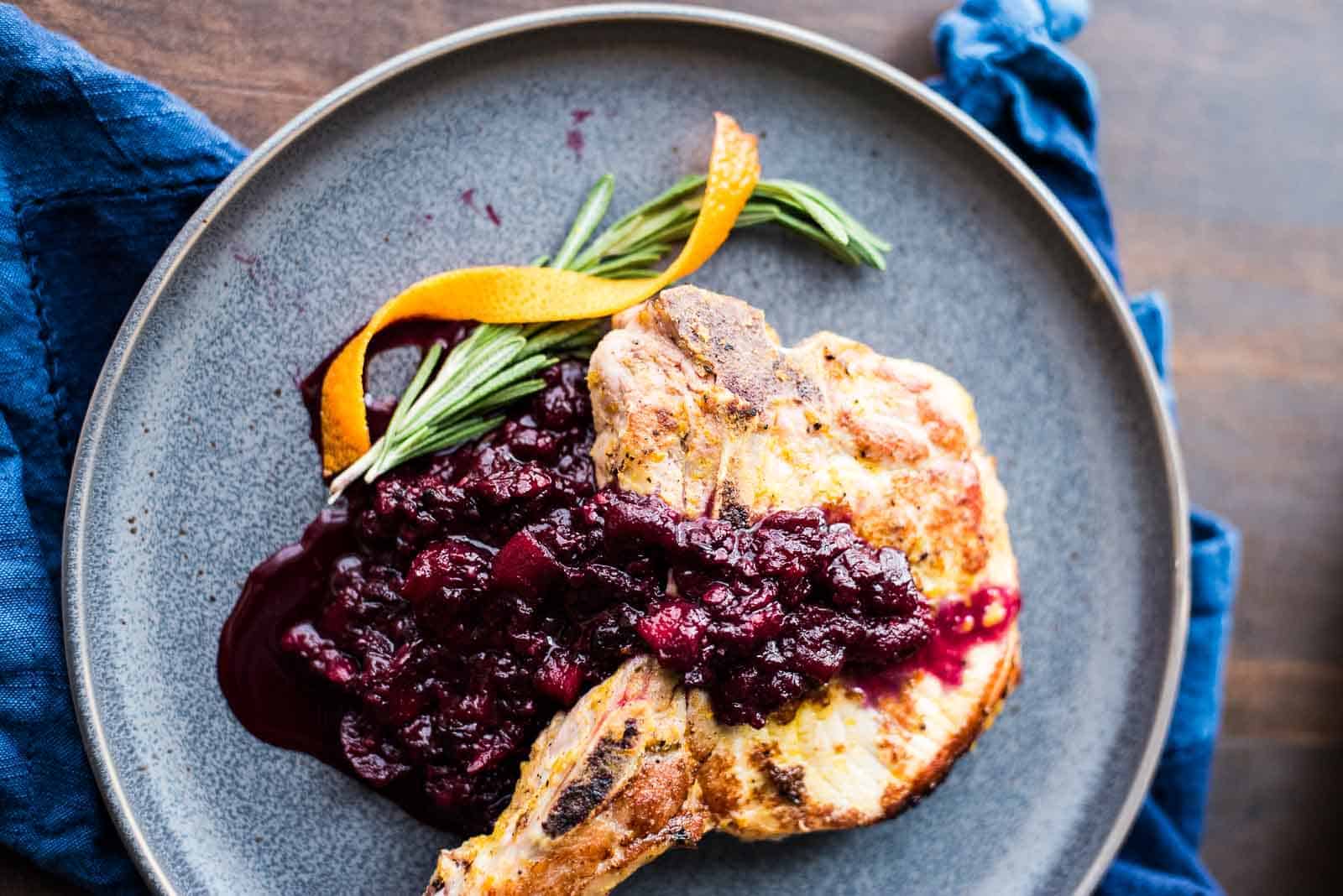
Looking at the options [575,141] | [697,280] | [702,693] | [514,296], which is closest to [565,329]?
[514,296]

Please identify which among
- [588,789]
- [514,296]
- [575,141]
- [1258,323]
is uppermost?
[575,141]

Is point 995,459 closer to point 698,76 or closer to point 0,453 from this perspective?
point 698,76

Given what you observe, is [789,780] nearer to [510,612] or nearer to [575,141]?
[510,612]

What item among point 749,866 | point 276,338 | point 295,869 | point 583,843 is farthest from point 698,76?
point 295,869

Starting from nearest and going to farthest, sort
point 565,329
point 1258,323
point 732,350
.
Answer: point 732,350
point 565,329
point 1258,323

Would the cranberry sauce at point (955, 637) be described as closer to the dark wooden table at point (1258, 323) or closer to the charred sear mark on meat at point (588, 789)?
the charred sear mark on meat at point (588, 789)

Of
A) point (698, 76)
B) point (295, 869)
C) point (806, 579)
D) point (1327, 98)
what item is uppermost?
point (698, 76)

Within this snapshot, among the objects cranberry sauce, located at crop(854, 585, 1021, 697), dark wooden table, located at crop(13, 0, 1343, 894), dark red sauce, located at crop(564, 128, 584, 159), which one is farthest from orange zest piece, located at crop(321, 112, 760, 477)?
dark wooden table, located at crop(13, 0, 1343, 894)
